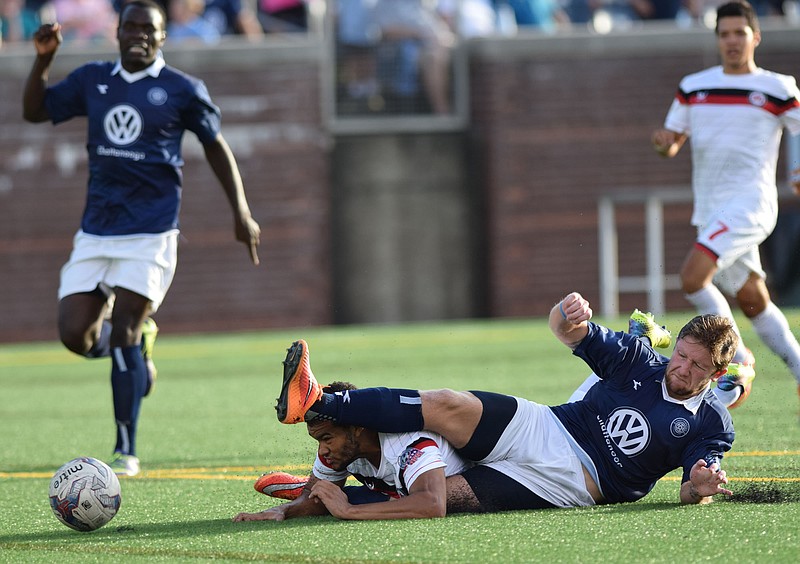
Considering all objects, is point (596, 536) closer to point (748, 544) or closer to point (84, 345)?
point (748, 544)

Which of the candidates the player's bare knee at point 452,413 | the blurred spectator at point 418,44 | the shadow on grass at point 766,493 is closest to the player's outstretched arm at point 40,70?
the player's bare knee at point 452,413

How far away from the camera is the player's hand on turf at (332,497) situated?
17.9ft

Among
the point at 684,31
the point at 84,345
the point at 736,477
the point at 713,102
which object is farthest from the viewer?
Result: the point at 684,31

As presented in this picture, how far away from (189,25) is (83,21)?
1554 millimetres

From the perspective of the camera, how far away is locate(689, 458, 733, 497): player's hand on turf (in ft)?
17.5

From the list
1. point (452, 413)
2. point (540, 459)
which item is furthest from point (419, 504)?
point (540, 459)

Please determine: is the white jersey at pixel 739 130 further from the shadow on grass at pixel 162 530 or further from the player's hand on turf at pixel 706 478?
the shadow on grass at pixel 162 530

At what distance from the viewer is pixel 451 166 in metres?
20.0

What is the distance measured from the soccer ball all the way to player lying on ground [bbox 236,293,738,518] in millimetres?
811

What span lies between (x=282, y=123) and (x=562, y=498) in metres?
14.6

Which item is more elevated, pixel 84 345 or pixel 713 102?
pixel 713 102

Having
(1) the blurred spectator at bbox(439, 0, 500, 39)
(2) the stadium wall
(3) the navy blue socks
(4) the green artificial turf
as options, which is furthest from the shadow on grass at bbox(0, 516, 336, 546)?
(1) the blurred spectator at bbox(439, 0, 500, 39)

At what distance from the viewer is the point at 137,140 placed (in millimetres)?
7477

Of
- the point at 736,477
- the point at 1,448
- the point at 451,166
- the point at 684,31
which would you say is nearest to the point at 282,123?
the point at 451,166
